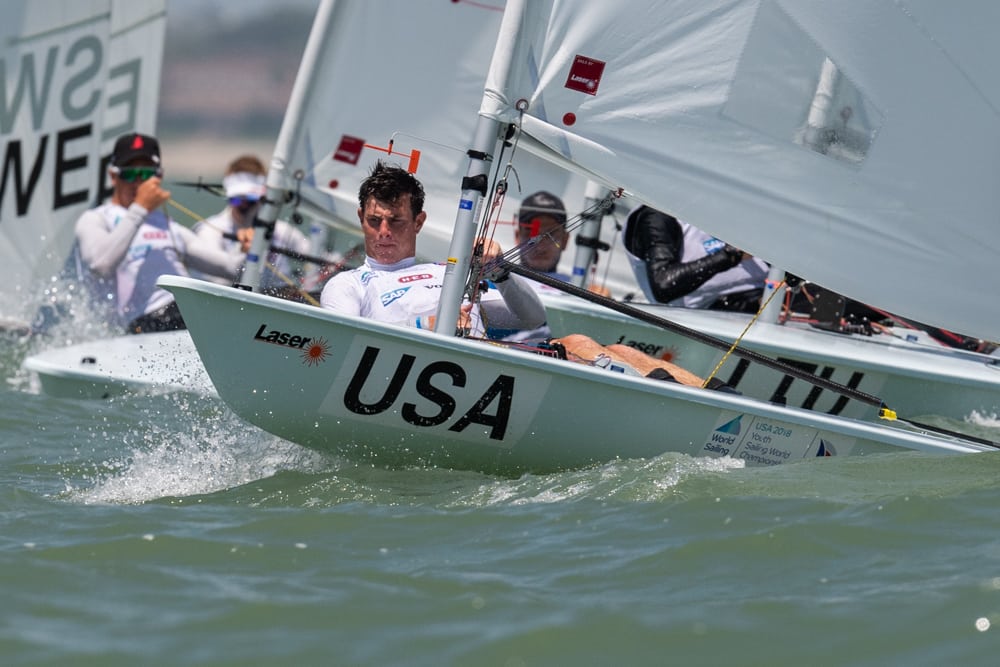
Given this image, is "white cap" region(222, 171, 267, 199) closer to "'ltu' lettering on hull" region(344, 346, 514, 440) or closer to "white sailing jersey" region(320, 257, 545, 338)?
"white sailing jersey" region(320, 257, 545, 338)

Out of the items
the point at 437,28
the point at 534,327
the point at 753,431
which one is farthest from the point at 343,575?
the point at 437,28

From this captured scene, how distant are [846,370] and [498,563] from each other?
116 inches

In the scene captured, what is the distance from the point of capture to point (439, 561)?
2957 millimetres

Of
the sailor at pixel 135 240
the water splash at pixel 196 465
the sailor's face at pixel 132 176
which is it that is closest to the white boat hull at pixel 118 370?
the sailor at pixel 135 240

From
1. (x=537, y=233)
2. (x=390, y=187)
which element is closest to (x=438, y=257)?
(x=537, y=233)

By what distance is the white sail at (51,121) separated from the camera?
7.92 meters

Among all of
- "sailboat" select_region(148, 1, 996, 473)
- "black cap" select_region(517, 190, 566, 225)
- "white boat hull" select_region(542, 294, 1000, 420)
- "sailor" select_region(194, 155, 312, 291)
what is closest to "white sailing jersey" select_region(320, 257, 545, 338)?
"sailboat" select_region(148, 1, 996, 473)

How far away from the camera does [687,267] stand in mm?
6223

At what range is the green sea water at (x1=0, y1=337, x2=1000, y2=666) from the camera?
2.48 m

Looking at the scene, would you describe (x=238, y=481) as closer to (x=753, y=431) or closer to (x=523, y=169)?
(x=753, y=431)

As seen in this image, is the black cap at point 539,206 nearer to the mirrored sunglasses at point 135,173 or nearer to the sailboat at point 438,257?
the sailboat at point 438,257

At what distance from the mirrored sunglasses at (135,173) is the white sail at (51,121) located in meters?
1.39

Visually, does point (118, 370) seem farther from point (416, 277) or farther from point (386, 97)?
point (416, 277)

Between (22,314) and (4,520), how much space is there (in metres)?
4.87
